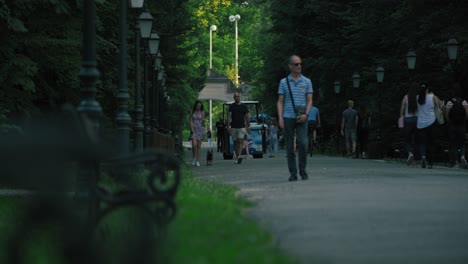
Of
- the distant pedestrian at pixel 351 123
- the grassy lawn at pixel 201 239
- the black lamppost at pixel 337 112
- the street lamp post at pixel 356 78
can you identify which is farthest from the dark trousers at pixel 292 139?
the black lamppost at pixel 337 112

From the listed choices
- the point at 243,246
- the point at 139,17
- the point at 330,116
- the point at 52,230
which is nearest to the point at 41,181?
the point at 52,230

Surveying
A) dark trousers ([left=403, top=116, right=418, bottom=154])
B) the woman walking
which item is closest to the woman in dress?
dark trousers ([left=403, top=116, right=418, bottom=154])

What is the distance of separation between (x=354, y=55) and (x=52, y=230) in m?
41.2

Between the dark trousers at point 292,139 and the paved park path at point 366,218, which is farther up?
the dark trousers at point 292,139

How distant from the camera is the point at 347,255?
769cm

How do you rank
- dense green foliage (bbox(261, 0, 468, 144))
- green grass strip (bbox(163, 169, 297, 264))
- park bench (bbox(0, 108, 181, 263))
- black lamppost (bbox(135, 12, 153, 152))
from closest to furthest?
park bench (bbox(0, 108, 181, 263)), green grass strip (bbox(163, 169, 297, 264)), black lamppost (bbox(135, 12, 153, 152)), dense green foliage (bbox(261, 0, 468, 144))

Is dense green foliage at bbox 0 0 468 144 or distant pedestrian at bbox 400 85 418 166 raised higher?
dense green foliage at bbox 0 0 468 144

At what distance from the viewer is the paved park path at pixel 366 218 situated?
310 inches

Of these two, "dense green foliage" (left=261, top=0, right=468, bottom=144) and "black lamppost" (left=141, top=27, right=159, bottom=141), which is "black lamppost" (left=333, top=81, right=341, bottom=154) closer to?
"dense green foliage" (left=261, top=0, right=468, bottom=144)

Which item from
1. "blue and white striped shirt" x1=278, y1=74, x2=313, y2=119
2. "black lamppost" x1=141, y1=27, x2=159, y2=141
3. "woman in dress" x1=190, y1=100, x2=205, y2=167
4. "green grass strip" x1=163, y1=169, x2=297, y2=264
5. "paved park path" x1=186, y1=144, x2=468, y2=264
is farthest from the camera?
"woman in dress" x1=190, y1=100, x2=205, y2=167

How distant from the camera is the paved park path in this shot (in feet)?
25.8

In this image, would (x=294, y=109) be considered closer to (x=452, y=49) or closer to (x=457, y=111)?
(x=457, y=111)

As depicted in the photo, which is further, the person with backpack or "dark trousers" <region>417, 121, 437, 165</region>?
the person with backpack

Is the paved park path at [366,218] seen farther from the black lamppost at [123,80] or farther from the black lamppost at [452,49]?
the black lamppost at [452,49]
